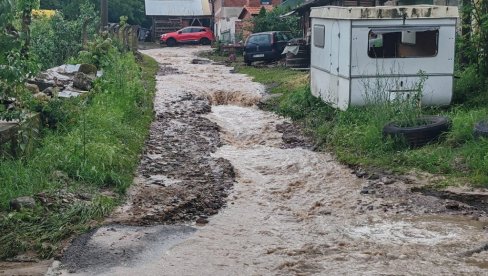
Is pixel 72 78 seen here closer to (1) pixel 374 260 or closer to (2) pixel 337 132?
(2) pixel 337 132

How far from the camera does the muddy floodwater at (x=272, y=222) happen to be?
7.30 m

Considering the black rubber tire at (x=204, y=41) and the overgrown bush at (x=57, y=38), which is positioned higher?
the overgrown bush at (x=57, y=38)

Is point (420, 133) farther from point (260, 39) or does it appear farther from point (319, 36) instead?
point (260, 39)

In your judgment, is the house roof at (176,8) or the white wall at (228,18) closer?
the white wall at (228,18)

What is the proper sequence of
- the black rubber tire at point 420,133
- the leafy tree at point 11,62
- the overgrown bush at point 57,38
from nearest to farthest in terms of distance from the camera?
the leafy tree at point 11,62 < the black rubber tire at point 420,133 < the overgrown bush at point 57,38

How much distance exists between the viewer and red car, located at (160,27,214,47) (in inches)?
2009

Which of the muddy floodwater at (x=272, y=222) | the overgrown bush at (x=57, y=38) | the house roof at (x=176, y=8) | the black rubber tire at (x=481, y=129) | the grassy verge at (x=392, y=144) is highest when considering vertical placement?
the house roof at (x=176, y=8)

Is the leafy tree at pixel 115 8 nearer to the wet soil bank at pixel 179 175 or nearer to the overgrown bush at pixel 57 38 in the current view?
the overgrown bush at pixel 57 38

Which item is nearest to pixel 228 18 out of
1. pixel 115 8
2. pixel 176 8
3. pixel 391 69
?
pixel 176 8

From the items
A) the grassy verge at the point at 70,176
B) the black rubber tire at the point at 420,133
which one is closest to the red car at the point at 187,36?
the grassy verge at the point at 70,176

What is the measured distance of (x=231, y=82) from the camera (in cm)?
2464

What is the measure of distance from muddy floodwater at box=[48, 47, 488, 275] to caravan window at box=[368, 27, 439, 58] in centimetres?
253

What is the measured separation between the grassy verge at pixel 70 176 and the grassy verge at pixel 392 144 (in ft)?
11.9

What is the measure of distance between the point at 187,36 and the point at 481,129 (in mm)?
41429
